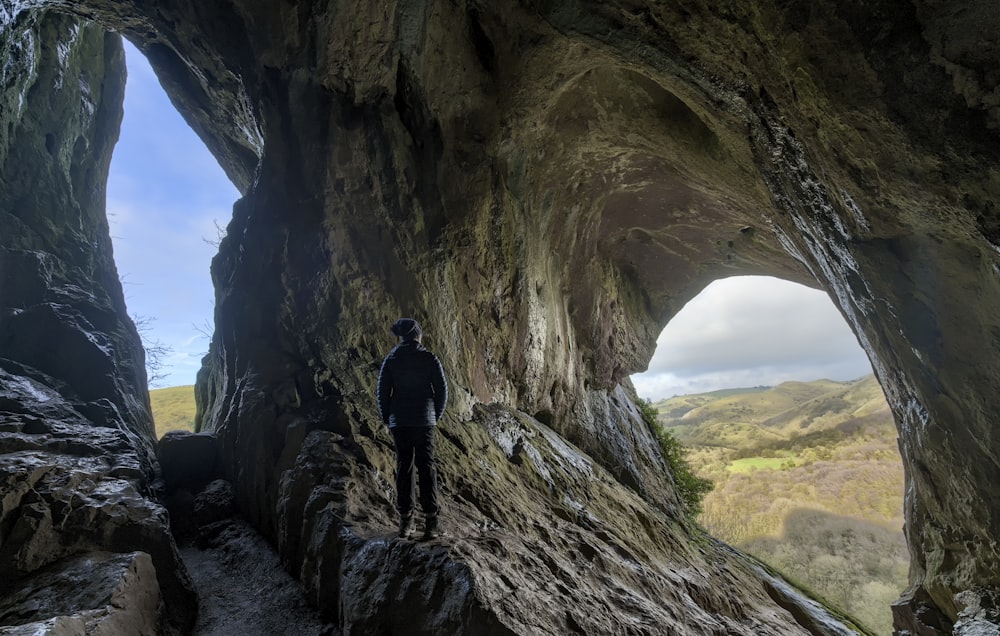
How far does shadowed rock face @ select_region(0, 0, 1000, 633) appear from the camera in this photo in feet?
12.0

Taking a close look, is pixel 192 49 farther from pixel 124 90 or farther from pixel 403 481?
pixel 403 481

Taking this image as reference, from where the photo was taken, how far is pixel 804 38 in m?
3.67

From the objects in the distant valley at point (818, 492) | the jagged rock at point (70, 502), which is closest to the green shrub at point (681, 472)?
the distant valley at point (818, 492)

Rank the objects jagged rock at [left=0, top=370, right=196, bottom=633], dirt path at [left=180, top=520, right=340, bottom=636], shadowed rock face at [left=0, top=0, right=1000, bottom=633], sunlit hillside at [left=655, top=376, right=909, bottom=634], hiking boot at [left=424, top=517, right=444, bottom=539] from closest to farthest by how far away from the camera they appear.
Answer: shadowed rock face at [left=0, top=0, right=1000, bottom=633], hiking boot at [left=424, top=517, right=444, bottom=539], jagged rock at [left=0, top=370, right=196, bottom=633], dirt path at [left=180, top=520, right=340, bottom=636], sunlit hillside at [left=655, top=376, right=909, bottom=634]

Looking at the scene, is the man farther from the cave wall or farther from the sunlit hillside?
the sunlit hillside

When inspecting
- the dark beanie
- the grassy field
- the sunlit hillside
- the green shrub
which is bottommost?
the sunlit hillside

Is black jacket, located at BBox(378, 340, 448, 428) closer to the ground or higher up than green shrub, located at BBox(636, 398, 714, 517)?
higher up

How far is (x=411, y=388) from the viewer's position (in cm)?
461

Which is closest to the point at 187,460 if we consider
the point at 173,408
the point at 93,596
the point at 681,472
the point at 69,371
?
the point at 69,371

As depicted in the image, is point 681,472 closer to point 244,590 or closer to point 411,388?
point 411,388

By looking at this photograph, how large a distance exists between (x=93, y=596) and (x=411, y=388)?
296 cm

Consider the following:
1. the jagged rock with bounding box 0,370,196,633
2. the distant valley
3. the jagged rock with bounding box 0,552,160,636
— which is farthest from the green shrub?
the jagged rock with bounding box 0,552,160,636

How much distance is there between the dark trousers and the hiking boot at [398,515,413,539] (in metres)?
0.06

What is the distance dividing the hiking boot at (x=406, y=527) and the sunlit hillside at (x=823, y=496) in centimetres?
1320
